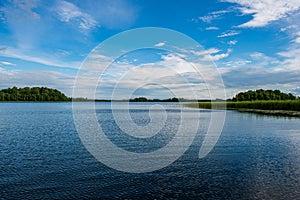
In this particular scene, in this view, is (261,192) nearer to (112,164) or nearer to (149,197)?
(149,197)

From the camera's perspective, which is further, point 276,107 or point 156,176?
point 276,107

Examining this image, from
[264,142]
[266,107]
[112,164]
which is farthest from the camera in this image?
[266,107]

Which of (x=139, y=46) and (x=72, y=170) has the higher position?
(x=139, y=46)

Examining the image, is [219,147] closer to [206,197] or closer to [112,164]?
[112,164]

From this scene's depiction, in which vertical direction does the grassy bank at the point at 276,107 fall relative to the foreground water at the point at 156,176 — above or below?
above

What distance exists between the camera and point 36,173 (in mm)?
19500

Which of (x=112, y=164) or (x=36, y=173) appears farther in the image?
(x=112, y=164)

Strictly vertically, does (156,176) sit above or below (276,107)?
below

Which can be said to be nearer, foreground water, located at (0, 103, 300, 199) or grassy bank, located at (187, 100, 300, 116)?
foreground water, located at (0, 103, 300, 199)

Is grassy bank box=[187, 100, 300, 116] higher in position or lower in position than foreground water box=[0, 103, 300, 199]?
higher

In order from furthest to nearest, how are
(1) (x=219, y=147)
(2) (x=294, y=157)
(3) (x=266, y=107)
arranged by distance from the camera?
(3) (x=266, y=107) → (1) (x=219, y=147) → (2) (x=294, y=157)

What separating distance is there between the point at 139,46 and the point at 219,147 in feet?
50.7

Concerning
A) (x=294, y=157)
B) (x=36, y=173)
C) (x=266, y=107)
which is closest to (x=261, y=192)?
(x=294, y=157)

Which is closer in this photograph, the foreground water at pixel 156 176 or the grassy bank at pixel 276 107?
the foreground water at pixel 156 176
